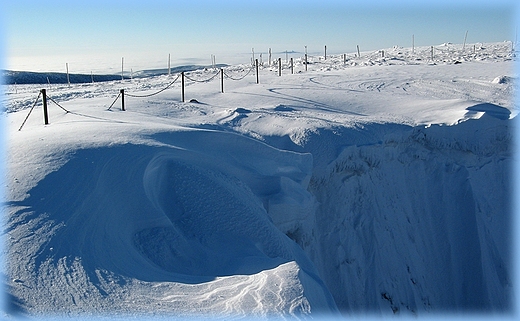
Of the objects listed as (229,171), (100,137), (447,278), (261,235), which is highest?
(100,137)

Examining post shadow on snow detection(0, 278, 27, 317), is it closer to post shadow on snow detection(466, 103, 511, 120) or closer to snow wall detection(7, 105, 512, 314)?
snow wall detection(7, 105, 512, 314)

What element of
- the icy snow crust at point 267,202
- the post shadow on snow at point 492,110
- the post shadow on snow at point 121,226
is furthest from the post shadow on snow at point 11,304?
the post shadow on snow at point 492,110

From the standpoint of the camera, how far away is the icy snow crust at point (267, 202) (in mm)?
3879

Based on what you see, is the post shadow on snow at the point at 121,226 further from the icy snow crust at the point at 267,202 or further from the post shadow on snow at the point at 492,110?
the post shadow on snow at the point at 492,110

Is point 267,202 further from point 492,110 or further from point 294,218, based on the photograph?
point 492,110

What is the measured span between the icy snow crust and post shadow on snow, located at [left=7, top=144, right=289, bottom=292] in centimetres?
2

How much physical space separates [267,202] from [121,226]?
2.61 m

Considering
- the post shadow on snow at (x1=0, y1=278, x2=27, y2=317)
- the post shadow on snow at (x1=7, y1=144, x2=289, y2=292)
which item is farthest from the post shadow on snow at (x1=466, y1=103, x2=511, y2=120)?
the post shadow on snow at (x1=0, y1=278, x2=27, y2=317)

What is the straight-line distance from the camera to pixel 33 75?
3014 cm

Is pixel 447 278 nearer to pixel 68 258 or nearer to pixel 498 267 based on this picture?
pixel 498 267

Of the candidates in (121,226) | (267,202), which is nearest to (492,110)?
(267,202)

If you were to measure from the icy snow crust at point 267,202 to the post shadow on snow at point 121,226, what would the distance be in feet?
0.06

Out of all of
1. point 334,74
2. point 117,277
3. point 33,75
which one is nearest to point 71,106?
point 117,277

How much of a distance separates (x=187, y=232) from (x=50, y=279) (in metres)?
1.65
